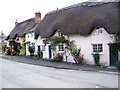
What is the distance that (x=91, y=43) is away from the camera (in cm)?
2684

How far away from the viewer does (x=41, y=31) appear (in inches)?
1431

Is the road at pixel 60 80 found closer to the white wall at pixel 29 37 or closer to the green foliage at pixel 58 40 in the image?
the green foliage at pixel 58 40

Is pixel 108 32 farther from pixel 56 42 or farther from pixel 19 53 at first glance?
pixel 19 53

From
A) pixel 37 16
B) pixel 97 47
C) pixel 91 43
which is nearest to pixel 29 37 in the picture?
pixel 37 16

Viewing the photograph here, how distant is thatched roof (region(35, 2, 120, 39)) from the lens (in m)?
24.7

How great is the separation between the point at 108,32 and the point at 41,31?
14.5m

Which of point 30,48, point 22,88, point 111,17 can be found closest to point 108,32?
point 111,17

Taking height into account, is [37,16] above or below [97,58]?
above

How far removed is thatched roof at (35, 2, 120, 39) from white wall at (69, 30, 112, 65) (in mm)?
733

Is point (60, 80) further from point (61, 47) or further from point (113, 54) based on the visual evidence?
point (61, 47)

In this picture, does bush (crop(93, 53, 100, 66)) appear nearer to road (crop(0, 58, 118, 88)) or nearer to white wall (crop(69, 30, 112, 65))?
white wall (crop(69, 30, 112, 65))

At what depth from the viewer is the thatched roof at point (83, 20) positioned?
2470 cm

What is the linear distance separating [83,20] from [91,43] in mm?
3091

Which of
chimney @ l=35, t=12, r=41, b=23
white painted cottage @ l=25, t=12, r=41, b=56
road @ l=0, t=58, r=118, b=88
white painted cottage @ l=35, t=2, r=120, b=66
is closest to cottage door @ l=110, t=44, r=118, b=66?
white painted cottage @ l=35, t=2, r=120, b=66
